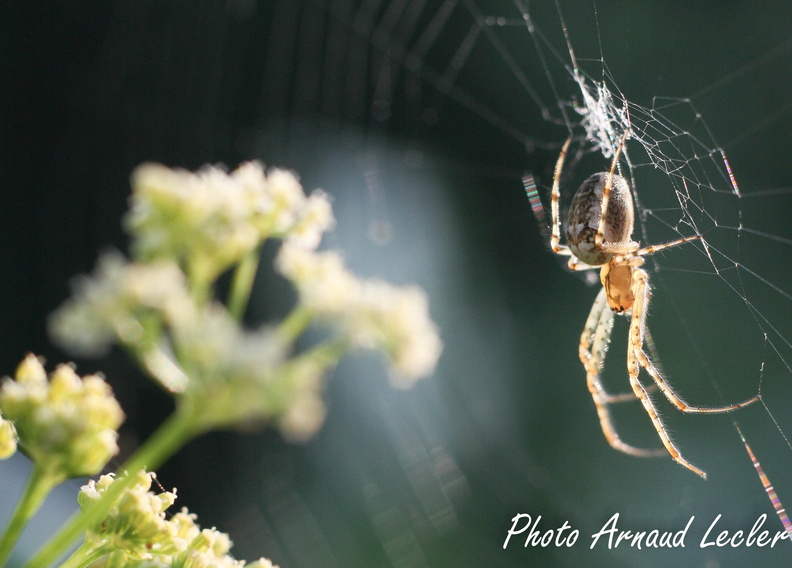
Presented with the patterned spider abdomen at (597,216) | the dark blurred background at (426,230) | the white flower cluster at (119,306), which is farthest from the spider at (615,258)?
the white flower cluster at (119,306)

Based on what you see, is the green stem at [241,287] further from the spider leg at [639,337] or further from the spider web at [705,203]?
the spider web at [705,203]

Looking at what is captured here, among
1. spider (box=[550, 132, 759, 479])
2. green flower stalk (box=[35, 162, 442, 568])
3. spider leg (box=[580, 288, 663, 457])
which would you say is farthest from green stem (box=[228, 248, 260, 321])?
spider leg (box=[580, 288, 663, 457])

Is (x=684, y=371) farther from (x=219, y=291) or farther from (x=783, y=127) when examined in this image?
(x=219, y=291)

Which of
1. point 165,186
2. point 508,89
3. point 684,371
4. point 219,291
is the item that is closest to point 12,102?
point 219,291

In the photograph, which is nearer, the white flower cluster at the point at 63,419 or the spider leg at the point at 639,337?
the white flower cluster at the point at 63,419

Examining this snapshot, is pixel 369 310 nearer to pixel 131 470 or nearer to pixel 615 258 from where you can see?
pixel 131 470

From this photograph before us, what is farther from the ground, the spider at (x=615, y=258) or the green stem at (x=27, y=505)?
the green stem at (x=27, y=505)

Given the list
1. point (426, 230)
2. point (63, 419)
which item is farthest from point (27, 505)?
point (426, 230)
